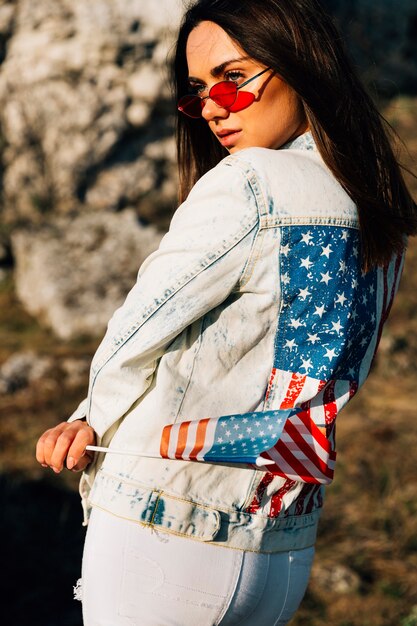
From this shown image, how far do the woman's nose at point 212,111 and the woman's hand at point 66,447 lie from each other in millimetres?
663

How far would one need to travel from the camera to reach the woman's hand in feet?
5.24

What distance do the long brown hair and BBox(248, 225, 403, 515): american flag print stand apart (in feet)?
0.29

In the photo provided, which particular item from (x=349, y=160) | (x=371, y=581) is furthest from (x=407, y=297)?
(x=349, y=160)

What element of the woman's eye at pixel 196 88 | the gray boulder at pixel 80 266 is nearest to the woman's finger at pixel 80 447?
the woman's eye at pixel 196 88

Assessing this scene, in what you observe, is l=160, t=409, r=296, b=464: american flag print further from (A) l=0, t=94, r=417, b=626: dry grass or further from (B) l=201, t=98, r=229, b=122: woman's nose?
(A) l=0, t=94, r=417, b=626: dry grass

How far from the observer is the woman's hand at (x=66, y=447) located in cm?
160

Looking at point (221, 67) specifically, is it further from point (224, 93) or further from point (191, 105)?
point (191, 105)

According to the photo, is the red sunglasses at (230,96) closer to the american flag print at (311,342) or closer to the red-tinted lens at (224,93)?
the red-tinted lens at (224,93)

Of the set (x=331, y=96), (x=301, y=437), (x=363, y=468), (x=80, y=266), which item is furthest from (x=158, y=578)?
(x=80, y=266)

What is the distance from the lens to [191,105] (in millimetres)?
1852

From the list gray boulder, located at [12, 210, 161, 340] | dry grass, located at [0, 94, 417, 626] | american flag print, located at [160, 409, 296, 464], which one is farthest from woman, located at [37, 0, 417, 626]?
gray boulder, located at [12, 210, 161, 340]

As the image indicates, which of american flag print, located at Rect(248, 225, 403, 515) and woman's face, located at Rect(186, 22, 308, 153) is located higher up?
woman's face, located at Rect(186, 22, 308, 153)

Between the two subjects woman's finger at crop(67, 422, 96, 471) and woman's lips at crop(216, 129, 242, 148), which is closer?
woman's finger at crop(67, 422, 96, 471)

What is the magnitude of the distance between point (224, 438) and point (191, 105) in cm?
75
